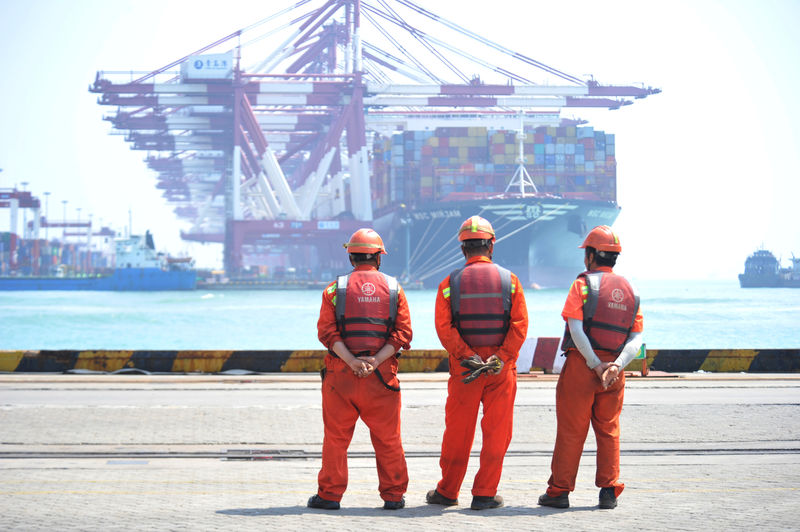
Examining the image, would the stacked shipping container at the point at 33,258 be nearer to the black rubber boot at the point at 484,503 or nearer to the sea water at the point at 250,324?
the sea water at the point at 250,324

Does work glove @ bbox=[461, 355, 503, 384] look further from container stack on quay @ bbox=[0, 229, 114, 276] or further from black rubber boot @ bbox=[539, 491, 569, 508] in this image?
container stack on quay @ bbox=[0, 229, 114, 276]

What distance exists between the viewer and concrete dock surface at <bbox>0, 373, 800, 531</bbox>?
5.35m

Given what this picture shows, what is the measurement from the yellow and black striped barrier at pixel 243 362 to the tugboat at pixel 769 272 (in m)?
114

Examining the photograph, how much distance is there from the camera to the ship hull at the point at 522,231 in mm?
85625

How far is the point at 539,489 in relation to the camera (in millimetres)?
6426

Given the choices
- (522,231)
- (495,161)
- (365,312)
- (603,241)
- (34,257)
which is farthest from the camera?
(34,257)

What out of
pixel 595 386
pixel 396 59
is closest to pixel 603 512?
pixel 595 386

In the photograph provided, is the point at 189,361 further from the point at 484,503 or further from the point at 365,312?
the point at 484,503

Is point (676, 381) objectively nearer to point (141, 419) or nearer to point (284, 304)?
point (141, 419)

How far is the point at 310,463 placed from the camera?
7547mm

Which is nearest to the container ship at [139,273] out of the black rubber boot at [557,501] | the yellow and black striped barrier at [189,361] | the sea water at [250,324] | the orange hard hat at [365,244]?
the sea water at [250,324]

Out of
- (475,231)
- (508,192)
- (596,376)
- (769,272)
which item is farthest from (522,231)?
(596,376)

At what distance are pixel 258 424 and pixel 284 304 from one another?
223ft

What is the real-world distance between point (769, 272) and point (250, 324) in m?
91.4
